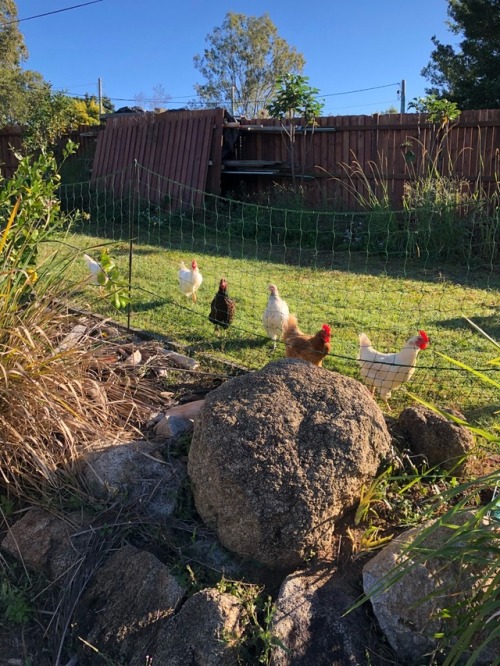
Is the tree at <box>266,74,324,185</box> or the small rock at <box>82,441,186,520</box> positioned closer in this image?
the small rock at <box>82,441,186,520</box>

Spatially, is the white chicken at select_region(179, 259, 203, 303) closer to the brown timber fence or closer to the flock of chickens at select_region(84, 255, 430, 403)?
the flock of chickens at select_region(84, 255, 430, 403)

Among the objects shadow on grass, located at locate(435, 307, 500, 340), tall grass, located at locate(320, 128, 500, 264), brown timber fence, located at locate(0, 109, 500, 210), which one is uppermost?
brown timber fence, located at locate(0, 109, 500, 210)

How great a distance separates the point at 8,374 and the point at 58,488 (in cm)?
58

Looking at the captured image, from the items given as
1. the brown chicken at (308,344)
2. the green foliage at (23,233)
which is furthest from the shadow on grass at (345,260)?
the green foliage at (23,233)

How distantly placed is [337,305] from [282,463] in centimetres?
390

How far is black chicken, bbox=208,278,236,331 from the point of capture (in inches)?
195

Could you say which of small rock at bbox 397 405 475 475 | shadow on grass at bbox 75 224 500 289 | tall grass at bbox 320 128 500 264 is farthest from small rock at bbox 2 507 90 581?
tall grass at bbox 320 128 500 264

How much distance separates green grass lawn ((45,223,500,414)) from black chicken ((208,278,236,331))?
111mm

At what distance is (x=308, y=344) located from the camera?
3.98 m

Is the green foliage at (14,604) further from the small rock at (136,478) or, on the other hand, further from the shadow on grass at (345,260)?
the shadow on grass at (345,260)

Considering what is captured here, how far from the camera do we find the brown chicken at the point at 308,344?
3895mm

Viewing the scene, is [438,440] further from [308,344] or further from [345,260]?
[345,260]

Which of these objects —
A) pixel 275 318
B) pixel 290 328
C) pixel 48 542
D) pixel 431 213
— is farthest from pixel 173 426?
pixel 431 213

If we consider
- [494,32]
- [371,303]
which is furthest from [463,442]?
[494,32]
